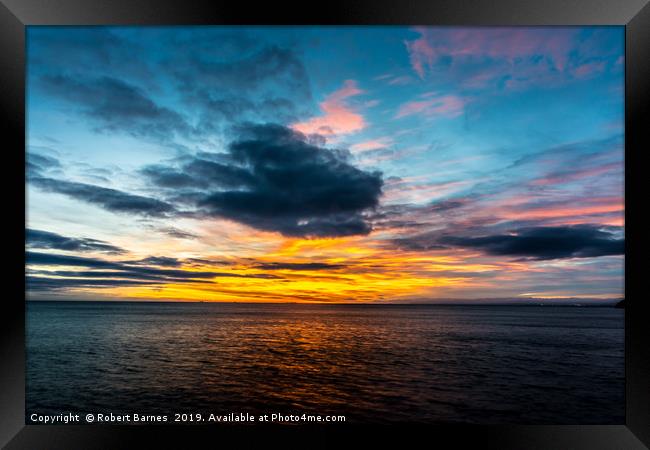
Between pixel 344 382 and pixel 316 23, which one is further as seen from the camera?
pixel 344 382

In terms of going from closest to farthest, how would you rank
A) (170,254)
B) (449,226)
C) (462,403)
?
(462,403), (449,226), (170,254)

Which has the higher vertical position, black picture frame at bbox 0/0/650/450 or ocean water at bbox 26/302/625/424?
black picture frame at bbox 0/0/650/450

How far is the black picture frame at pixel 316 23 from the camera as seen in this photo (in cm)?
308

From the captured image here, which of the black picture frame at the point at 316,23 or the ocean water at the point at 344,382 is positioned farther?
the ocean water at the point at 344,382

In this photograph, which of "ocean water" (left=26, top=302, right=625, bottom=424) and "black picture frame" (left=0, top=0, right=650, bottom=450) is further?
"ocean water" (left=26, top=302, right=625, bottom=424)

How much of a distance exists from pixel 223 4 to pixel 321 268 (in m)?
49.6

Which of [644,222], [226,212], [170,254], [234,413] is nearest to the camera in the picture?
[644,222]

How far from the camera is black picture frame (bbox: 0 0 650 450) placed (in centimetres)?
308

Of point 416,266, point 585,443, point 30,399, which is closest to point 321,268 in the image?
point 416,266

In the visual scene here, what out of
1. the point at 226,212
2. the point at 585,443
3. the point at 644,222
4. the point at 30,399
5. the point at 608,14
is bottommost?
the point at 30,399

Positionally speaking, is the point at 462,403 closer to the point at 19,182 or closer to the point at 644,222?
→ the point at 644,222

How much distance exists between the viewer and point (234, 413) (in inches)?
319

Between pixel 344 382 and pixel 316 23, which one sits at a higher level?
pixel 316 23

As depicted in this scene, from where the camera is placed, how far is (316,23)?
3299mm
